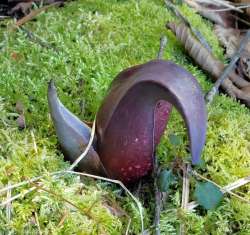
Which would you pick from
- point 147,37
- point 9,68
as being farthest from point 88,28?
point 9,68

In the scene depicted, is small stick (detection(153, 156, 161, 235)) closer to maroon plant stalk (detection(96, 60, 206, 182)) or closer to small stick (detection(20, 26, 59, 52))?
maroon plant stalk (detection(96, 60, 206, 182))

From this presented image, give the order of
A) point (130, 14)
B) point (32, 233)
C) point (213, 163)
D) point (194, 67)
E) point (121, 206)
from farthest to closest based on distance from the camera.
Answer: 1. point (130, 14)
2. point (194, 67)
3. point (213, 163)
4. point (121, 206)
5. point (32, 233)

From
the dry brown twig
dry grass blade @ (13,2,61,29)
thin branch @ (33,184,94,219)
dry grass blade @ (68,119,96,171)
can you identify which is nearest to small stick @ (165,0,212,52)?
the dry brown twig

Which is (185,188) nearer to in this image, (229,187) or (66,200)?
(229,187)

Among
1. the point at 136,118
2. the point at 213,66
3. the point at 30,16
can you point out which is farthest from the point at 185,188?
the point at 30,16

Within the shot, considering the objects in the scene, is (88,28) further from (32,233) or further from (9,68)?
(32,233)

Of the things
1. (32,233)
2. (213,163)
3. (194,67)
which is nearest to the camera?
(32,233)

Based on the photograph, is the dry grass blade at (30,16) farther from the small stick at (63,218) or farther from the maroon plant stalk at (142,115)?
the small stick at (63,218)
